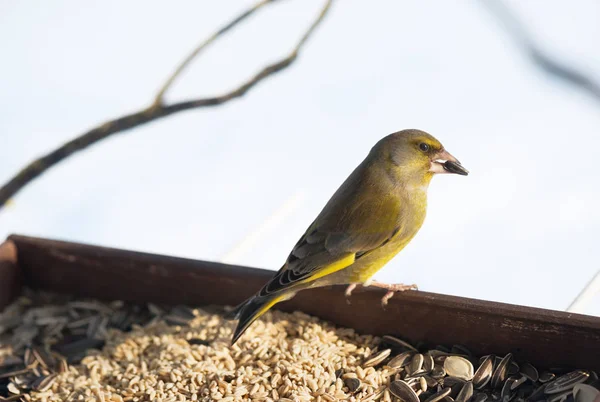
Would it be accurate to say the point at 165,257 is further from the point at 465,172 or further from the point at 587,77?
the point at 587,77

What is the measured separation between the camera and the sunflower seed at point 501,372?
217 cm

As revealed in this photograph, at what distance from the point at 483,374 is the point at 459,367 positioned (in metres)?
0.07

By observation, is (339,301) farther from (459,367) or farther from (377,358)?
(459,367)

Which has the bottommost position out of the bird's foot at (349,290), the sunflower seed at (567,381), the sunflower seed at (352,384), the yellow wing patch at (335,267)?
the sunflower seed at (352,384)

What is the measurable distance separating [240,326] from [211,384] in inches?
7.4

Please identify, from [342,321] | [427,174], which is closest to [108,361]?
[342,321]

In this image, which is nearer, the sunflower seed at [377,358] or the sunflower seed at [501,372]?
the sunflower seed at [501,372]

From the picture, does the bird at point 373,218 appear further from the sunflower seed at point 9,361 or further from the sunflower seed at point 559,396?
the sunflower seed at point 9,361

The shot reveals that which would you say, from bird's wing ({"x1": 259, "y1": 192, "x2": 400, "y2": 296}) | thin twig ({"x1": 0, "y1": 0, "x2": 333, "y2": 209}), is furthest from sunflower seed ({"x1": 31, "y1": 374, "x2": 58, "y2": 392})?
bird's wing ({"x1": 259, "y1": 192, "x2": 400, "y2": 296})

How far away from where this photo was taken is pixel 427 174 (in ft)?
8.18

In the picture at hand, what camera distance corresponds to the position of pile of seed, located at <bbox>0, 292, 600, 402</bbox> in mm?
2152

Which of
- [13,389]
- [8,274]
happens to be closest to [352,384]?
[13,389]

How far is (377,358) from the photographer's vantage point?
91.4 inches

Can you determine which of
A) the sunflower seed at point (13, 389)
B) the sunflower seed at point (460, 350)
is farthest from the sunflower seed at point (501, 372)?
the sunflower seed at point (13, 389)
